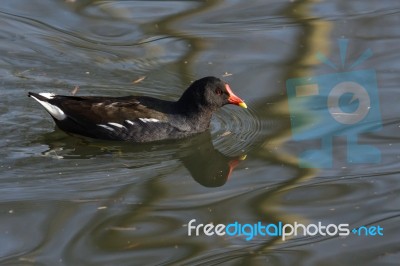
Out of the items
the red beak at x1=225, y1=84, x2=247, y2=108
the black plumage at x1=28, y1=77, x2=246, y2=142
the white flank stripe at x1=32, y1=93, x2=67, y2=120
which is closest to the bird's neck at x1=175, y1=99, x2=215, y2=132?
the black plumage at x1=28, y1=77, x2=246, y2=142

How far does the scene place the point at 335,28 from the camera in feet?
35.3

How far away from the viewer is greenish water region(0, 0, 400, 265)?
684 cm

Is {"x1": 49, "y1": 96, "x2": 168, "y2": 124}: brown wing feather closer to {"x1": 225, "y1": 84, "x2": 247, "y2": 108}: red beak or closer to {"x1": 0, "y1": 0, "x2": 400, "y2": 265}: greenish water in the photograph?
{"x1": 0, "y1": 0, "x2": 400, "y2": 265}: greenish water

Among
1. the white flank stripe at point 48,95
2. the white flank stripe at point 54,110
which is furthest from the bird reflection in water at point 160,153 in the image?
the white flank stripe at point 48,95

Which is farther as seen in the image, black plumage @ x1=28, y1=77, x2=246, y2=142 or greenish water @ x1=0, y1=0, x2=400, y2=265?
black plumage @ x1=28, y1=77, x2=246, y2=142

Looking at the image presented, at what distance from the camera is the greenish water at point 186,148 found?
22.4 feet

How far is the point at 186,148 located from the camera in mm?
8766

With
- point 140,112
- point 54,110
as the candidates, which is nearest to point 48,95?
point 54,110

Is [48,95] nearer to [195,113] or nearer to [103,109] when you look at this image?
[103,109]

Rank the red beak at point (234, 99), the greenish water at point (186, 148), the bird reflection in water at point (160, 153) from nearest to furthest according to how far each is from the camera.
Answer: the greenish water at point (186, 148) → the bird reflection in water at point (160, 153) → the red beak at point (234, 99)

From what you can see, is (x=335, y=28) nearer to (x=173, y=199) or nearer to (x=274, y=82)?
(x=274, y=82)

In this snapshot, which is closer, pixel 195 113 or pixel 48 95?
pixel 48 95

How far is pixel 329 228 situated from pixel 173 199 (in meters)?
1.22

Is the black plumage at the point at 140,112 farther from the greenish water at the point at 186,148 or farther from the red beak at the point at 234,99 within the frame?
the greenish water at the point at 186,148
